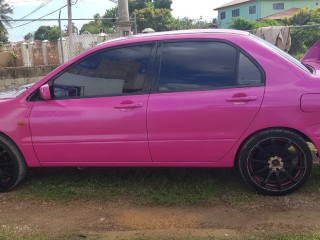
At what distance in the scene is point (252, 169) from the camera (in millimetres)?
3953

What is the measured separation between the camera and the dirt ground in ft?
11.1

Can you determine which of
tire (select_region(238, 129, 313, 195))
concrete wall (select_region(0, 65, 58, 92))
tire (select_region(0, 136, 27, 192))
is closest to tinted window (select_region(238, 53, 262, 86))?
tire (select_region(238, 129, 313, 195))

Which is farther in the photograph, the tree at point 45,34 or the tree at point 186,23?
the tree at point 186,23

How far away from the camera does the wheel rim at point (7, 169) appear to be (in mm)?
4262

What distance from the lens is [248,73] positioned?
387 cm

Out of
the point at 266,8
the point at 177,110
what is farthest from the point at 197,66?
the point at 266,8

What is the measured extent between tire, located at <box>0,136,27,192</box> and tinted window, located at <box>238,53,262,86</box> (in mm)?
2440

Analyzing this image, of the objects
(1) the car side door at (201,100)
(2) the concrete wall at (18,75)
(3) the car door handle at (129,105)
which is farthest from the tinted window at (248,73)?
(2) the concrete wall at (18,75)

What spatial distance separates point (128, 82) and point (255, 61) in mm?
1272

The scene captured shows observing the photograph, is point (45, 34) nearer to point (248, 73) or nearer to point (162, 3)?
point (248, 73)

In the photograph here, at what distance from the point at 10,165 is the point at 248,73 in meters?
2.68

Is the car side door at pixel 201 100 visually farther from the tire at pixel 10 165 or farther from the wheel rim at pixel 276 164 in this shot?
the tire at pixel 10 165

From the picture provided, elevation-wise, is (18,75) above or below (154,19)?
below

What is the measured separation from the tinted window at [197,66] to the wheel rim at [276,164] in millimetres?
718
